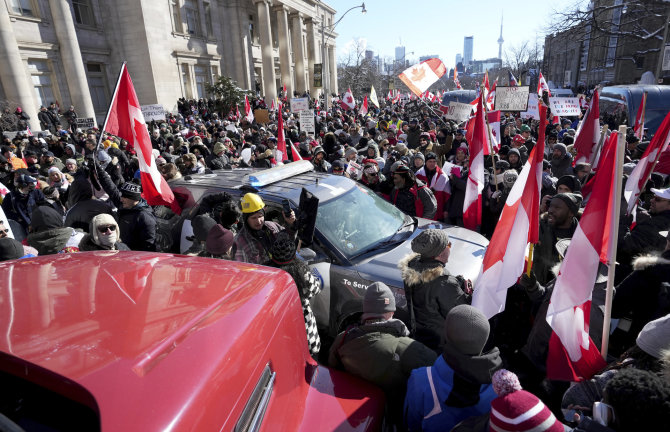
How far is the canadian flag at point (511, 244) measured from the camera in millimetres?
2855

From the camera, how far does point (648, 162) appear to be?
470 centimetres

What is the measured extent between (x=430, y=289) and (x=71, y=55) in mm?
24626

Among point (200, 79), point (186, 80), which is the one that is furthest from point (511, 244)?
point (200, 79)

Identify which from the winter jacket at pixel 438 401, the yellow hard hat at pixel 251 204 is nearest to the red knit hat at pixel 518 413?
the winter jacket at pixel 438 401

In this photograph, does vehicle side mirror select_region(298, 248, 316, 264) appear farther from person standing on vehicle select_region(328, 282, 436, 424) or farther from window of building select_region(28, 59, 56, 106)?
window of building select_region(28, 59, 56, 106)

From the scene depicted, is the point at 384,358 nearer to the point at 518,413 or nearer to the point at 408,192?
the point at 518,413

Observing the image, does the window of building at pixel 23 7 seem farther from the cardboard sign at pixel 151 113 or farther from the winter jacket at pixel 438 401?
the winter jacket at pixel 438 401

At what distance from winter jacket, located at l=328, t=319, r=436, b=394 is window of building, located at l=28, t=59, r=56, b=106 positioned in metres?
24.2

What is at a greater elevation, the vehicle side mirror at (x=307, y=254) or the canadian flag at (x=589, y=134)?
the canadian flag at (x=589, y=134)

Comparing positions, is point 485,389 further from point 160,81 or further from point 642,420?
point 160,81

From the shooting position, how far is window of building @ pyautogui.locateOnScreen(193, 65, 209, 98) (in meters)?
30.0

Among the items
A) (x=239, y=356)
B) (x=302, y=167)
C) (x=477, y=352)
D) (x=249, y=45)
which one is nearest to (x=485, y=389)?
(x=477, y=352)

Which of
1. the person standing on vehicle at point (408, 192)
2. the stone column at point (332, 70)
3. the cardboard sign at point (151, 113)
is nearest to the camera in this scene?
the person standing on vehicle at point (408, 192)

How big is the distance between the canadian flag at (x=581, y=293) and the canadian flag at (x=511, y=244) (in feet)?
1.30
